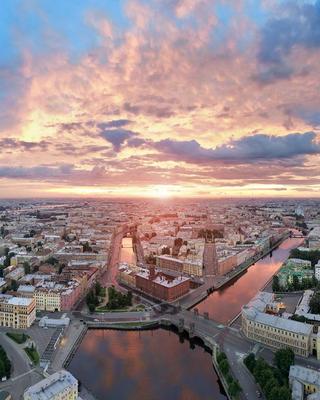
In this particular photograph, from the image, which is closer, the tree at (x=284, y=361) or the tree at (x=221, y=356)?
the tree at (x=284, y=361)

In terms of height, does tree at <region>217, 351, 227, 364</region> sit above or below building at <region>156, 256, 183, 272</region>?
below

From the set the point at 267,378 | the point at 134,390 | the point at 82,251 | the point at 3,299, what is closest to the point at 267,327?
the point at 267,378

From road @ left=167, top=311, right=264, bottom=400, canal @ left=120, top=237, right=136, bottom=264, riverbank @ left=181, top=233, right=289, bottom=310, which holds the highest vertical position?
canal @ left=120, top=237, right=136, bottom=264

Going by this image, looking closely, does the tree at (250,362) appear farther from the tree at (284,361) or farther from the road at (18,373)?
the road at (18,373)

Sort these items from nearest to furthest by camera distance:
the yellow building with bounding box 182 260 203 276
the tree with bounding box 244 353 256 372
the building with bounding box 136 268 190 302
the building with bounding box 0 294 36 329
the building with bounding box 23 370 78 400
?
the building with bounding box 23 370 78 400 → the tree with bounding box 244 353 256 372 → the building with bounding box 0 294 36 329 → the building with bounding box 136 268 190 302 → the yellow building with bounding box 182 260 203 276

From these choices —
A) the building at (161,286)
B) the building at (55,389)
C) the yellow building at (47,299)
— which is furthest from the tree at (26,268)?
the building at (55,389)

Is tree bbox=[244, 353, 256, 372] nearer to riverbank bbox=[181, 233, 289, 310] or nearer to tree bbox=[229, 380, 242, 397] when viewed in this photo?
tree bbox=[229, 380, 242, 397]

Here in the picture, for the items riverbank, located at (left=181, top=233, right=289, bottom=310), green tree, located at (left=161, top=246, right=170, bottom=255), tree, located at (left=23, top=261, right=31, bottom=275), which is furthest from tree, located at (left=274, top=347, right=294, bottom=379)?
green tree, located at (left=161, top=246, right=170, bottom=255)
